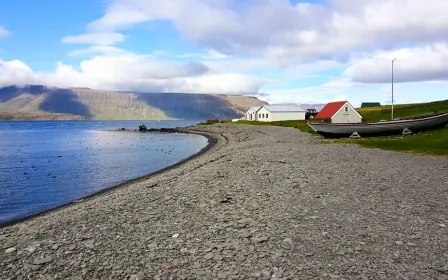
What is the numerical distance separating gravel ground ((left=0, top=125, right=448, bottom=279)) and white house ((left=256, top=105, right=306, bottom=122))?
352 feet

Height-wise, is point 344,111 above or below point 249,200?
above

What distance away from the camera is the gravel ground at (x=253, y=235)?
851 cm

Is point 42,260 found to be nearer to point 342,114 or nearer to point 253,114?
point 342,114

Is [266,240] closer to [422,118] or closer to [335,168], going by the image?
[335,168]

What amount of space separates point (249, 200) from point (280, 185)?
3.40 m

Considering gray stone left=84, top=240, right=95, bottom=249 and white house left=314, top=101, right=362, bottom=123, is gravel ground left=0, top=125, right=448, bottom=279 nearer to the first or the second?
gray stone left=84, top=240, right=95, bottom=249

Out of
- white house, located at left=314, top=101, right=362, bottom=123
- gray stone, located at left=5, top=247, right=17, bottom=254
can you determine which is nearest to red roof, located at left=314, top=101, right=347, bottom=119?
white house, located at left=314, top=101, right=362, bottom=123

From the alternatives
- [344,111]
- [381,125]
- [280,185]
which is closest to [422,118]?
[381,125]

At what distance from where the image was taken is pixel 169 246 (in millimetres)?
10039

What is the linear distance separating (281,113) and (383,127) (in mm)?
78363

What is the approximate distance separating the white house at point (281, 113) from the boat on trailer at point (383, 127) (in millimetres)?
74128

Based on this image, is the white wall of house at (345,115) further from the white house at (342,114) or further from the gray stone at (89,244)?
the gray stone at (89,244)

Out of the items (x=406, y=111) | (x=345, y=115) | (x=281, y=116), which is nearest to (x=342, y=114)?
(x=345, y=115)

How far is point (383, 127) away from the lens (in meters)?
47.3
